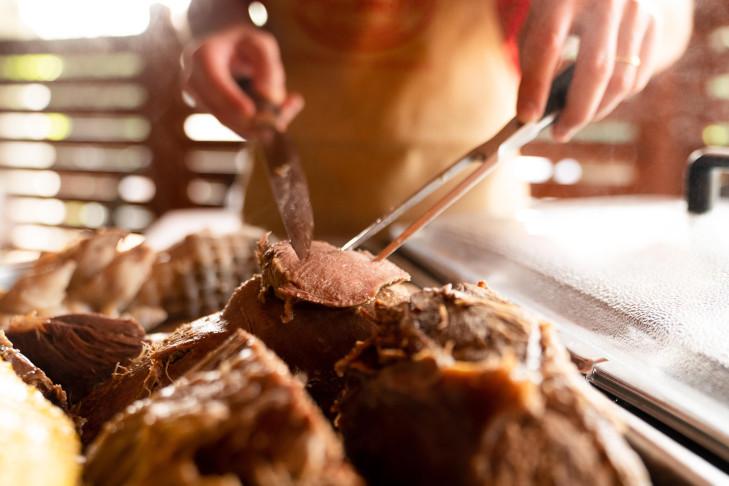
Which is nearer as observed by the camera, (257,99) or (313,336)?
(313,336)

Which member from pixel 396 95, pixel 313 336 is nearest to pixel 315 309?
pixel 313 336

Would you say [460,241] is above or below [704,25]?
below

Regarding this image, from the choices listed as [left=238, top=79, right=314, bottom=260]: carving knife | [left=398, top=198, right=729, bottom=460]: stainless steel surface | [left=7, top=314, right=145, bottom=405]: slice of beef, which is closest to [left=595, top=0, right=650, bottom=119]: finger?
[left=398, top=198, right=729, bottom=460]: stainless steel surface

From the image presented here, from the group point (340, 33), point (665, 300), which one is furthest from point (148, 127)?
point (665, 300)

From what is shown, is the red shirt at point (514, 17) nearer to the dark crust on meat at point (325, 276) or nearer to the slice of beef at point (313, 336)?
the dark crust on meat at point (325, 276)

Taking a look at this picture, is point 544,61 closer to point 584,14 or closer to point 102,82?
point 584,14

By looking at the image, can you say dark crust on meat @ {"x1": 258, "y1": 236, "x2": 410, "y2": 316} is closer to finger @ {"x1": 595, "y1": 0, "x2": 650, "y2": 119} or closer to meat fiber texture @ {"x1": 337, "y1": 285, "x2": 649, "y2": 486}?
meat fiber texture @ {"x1": 337, "y1": 285, "x2": 649, "y2": 486}

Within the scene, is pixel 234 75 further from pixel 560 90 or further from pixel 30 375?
pixel 30 375
